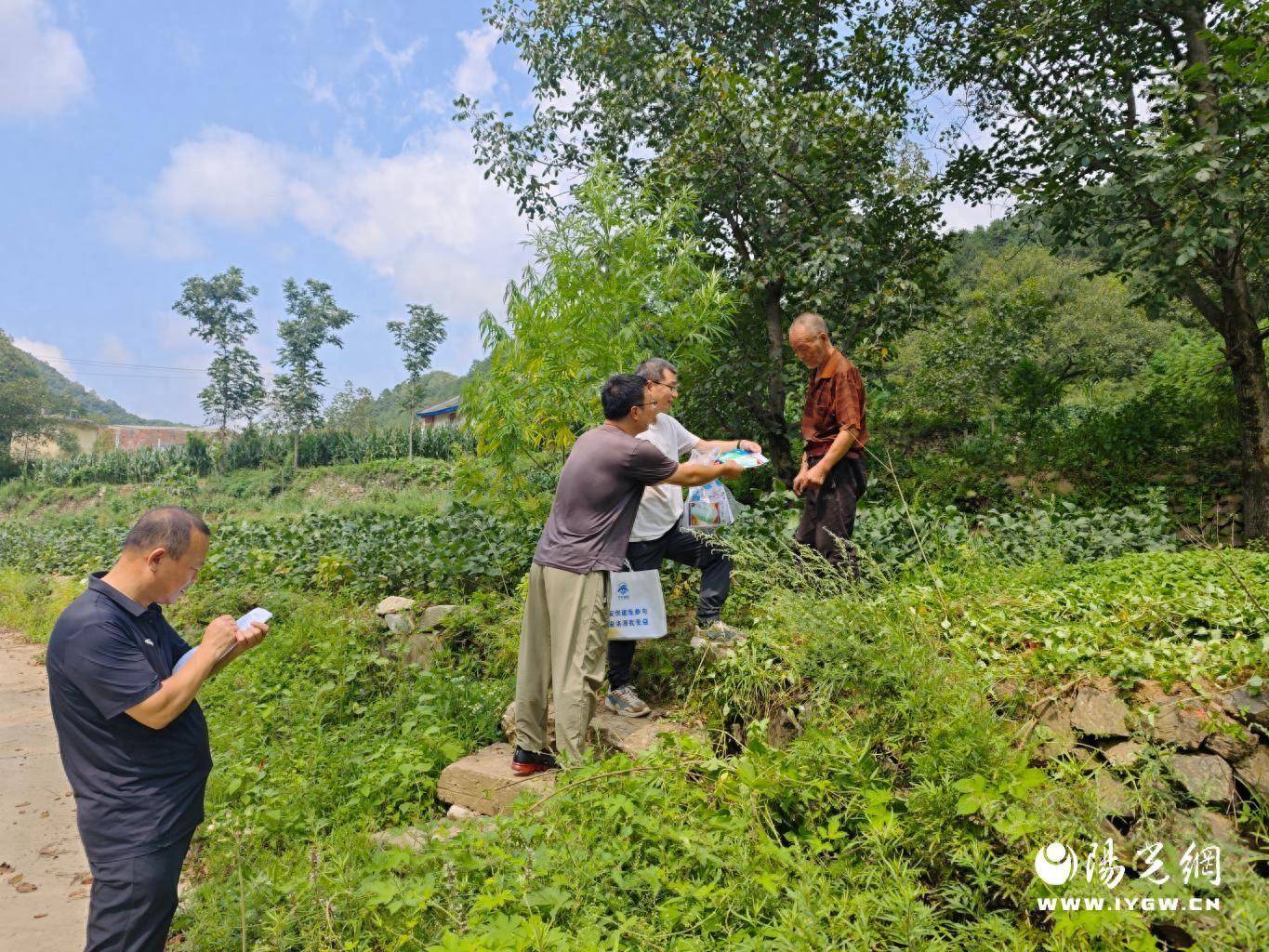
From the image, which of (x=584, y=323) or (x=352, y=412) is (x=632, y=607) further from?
(x=352, y=412)

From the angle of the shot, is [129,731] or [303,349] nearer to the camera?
[129,731]

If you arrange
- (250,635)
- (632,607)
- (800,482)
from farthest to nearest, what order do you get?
(800,482) → (632,607) → (250,635)

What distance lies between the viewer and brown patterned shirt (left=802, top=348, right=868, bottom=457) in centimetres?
423

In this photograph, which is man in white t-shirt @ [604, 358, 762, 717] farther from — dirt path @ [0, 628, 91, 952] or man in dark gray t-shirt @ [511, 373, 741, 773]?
dirt path @ [0, 628, 91, 952]

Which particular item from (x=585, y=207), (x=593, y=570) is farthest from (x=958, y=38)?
A: (x=593, y=570)

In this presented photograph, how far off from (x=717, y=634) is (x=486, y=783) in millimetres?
1446

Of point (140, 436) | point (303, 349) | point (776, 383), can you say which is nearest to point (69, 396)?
point (140, 436)

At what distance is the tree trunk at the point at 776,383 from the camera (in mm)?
9227

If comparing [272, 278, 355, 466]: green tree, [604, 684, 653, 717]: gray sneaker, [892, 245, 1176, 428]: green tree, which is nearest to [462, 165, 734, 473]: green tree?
[604, 684, 653, 717]: gray sneaker

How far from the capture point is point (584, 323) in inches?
232

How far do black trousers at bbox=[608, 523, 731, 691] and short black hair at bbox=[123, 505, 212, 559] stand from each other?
2.34 metres

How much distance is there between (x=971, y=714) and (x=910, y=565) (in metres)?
2.60

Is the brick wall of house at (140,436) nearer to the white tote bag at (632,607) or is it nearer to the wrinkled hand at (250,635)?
the white tote bag at (632,607)

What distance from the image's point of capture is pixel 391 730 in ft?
15.2
